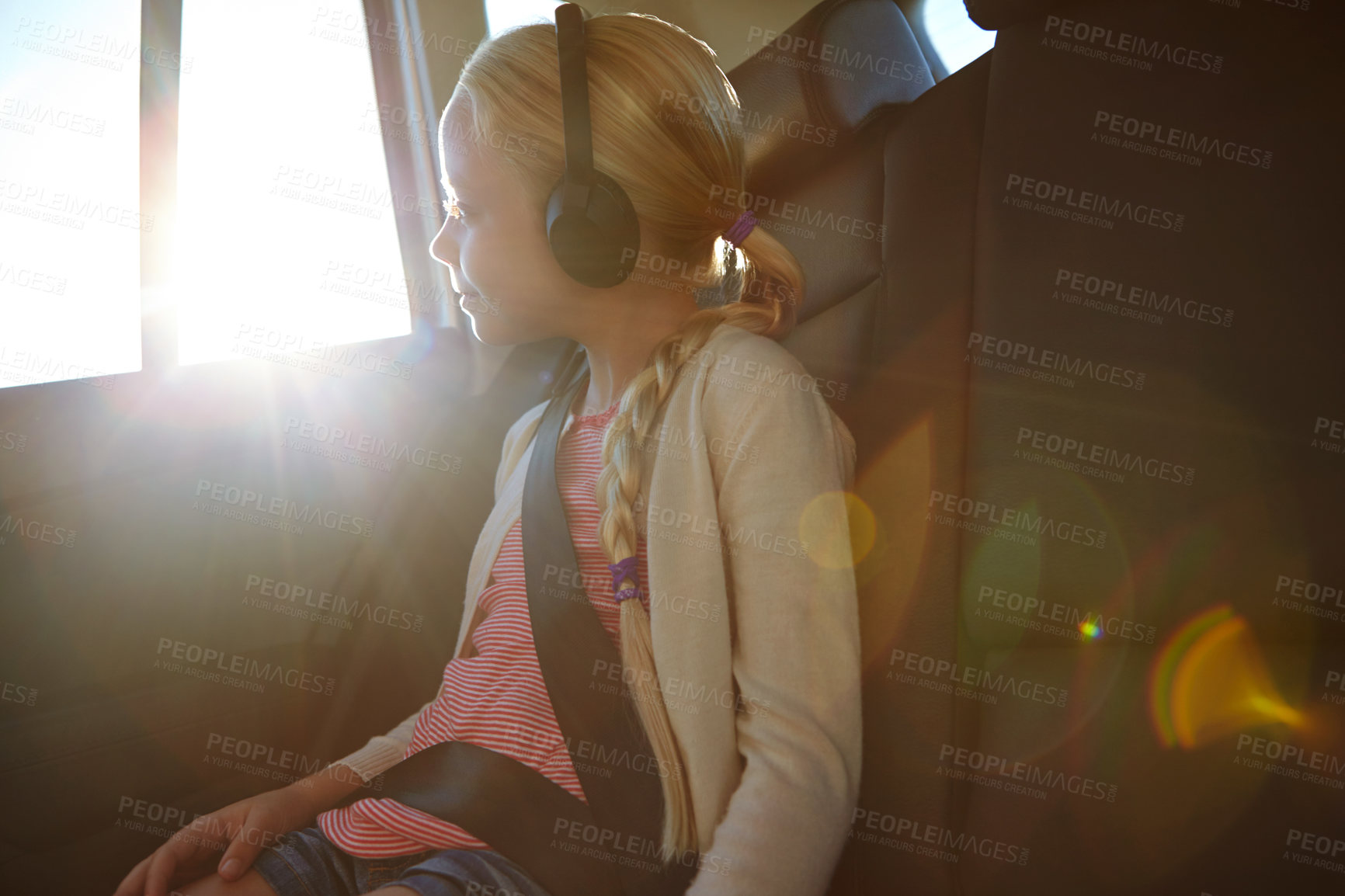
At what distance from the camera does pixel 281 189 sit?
133cm

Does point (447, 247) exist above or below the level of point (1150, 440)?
above

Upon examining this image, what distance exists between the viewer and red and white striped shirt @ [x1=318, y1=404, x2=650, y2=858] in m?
0.77

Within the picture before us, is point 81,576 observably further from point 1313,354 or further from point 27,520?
point 1313,354

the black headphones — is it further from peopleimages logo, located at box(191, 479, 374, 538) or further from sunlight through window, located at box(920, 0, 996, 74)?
peopleimages logo, located at box(191, 479, 374, 538)

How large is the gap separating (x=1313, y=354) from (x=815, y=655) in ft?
1.56

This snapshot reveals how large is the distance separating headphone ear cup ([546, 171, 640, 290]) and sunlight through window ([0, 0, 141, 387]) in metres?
0.72

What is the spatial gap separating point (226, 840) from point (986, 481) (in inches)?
32.2

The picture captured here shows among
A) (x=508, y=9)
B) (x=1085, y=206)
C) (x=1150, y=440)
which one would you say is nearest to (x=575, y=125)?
(x=1085, y=206)

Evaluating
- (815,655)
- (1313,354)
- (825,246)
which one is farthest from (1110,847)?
(825,246)

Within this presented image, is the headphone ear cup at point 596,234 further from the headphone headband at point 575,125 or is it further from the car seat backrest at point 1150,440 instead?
the car seat backrest at point 1150,440

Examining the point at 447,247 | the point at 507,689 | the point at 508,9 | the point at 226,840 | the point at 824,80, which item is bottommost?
the point at 226,840

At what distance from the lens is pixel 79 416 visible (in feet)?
3.40

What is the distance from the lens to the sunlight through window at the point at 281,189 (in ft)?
3.97

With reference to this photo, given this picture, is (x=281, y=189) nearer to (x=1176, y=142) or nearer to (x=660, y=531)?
(x=660, y=531)
